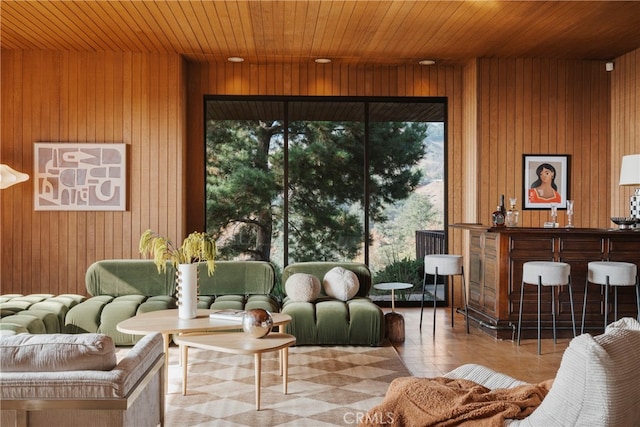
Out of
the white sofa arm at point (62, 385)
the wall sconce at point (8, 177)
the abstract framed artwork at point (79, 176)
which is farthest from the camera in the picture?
the abstract framed artwork at point (79, 176)

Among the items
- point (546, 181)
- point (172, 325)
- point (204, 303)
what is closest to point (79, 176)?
point (204, 303)

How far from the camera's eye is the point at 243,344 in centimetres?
399

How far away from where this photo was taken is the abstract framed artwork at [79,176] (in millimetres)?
7422

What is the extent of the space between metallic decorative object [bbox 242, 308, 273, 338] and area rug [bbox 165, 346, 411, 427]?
0.46 metres

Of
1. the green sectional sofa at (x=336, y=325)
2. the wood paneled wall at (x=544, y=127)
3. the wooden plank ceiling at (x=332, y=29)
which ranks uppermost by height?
the wooden plank ceiling at (x=332, y=29)

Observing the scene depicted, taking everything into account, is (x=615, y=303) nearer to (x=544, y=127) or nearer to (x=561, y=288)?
(x=561, y=288)

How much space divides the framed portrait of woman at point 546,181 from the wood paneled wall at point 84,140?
4.40m

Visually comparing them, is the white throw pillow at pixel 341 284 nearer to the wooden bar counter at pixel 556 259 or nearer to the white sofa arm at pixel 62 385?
the wooden bar counter at pixel 556 259

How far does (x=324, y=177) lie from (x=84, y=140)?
304cm

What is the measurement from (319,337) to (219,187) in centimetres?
311

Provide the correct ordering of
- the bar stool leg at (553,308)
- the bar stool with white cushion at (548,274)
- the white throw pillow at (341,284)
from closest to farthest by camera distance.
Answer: the bar stool with white cushion at (548,274), the bar stool leg at (553,308), the white throw pillow at (341,284)

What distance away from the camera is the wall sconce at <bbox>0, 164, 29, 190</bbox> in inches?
267

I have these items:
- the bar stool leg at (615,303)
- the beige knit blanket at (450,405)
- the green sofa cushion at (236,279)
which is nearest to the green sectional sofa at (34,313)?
the green sofa cushion at (236,279)

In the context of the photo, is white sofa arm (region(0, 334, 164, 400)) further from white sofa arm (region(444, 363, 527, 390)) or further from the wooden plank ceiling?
the wooden plank ceiling
